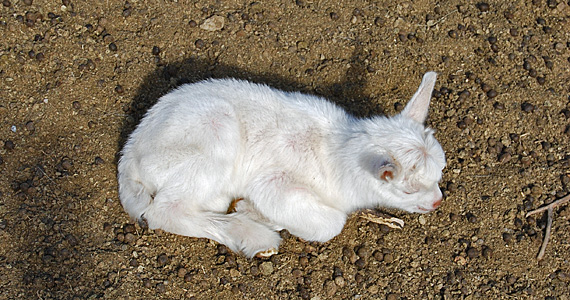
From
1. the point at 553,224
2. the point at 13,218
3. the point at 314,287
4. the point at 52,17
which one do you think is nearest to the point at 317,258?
the point at 314,287

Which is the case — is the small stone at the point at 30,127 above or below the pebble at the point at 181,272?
above

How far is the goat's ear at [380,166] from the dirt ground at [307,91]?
3.49 feet

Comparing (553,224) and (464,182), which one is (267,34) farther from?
(553,224)

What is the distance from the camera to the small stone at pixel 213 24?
7016 millimetres

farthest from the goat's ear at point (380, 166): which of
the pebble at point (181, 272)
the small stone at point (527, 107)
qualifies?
the small stone at point (527, 107)

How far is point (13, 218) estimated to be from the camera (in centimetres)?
537

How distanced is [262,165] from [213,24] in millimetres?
2465

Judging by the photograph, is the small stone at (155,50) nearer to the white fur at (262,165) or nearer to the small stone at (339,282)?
the white fur at (262,165)

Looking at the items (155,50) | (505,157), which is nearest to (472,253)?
(505,157)

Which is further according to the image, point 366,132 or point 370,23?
point 370,23

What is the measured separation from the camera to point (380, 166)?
4672mm

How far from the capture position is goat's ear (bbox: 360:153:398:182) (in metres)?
4.58

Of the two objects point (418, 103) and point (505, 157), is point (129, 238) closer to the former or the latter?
point (418, 103)

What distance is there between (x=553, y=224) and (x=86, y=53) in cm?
551
